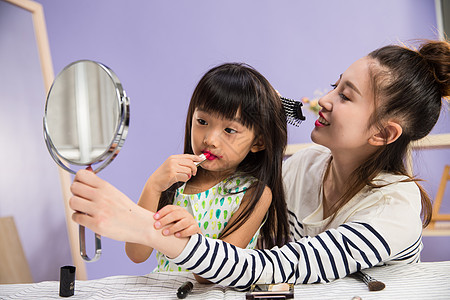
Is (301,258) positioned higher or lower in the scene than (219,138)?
lower

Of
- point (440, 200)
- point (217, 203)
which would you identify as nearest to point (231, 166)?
point (217, 203)

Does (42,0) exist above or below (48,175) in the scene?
above

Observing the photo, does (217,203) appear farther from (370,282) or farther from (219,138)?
(370,282)

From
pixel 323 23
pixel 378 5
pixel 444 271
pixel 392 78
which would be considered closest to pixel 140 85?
pixel 323 23

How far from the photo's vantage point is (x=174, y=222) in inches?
29.1

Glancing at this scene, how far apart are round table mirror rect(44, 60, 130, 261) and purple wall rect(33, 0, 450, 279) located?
182 cm

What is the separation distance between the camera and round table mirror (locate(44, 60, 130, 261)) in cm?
62

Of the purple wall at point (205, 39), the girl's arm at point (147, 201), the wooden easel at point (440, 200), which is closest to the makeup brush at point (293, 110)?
the girl's arm at point (147, 201)

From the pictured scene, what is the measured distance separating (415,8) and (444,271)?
2028 mm

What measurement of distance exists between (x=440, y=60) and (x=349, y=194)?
34cm

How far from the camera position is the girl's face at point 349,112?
1.00 metres

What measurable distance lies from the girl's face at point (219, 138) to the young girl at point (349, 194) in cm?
18

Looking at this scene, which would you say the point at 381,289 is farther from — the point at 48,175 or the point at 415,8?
the point at 415,8

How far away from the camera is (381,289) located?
768 mm
